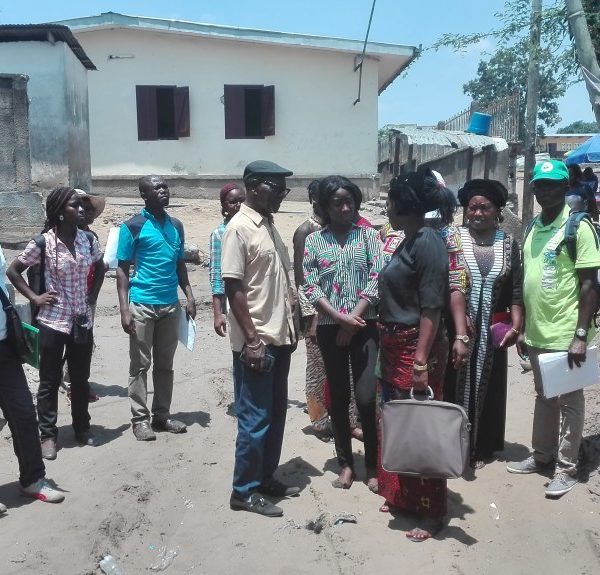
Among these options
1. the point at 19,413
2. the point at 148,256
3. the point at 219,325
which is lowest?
the point at 19,413

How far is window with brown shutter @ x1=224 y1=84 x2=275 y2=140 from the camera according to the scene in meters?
20.2

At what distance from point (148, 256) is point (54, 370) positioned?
971 mm

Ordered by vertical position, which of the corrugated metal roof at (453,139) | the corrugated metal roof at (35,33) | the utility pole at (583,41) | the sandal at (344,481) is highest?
the corrugated metal roof at (35,33)

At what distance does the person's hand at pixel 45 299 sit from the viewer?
15.7 feet

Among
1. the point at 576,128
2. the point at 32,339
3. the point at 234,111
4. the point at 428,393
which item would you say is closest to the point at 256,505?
the point at 428,393

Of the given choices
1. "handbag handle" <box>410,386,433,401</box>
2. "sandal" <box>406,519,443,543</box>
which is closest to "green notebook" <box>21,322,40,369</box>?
"handbag handle" <box>410,386,433,401</box>

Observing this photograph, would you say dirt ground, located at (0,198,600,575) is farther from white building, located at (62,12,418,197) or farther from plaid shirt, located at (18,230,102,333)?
white building, located at (62,12,418,197)

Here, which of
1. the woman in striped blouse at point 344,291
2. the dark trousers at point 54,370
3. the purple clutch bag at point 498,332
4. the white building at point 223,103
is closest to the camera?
the woman in striped blouse at point 344,291

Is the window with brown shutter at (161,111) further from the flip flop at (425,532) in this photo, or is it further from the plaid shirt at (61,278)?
the flip flop at (425,532)

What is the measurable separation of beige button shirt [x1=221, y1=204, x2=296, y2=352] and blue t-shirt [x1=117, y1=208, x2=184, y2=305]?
128 cm

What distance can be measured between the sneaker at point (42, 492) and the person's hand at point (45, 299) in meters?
1.12

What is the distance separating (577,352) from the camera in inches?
161

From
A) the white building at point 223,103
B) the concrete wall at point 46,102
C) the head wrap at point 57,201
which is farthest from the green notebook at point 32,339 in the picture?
the white building at point 223,103

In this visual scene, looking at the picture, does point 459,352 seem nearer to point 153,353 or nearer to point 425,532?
point 425,532
